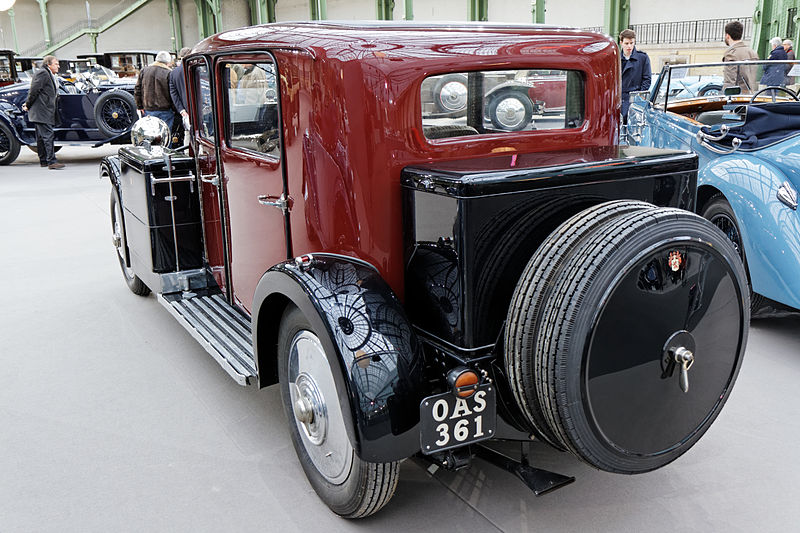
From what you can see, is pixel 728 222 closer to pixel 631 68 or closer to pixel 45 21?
pixel 631 68

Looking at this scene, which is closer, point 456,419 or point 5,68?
point 456,419

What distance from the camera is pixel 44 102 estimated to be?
1121 centimetres

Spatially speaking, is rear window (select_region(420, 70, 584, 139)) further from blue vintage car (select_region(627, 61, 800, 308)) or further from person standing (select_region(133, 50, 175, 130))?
person standing (select_region(133, 50, 175, 130))

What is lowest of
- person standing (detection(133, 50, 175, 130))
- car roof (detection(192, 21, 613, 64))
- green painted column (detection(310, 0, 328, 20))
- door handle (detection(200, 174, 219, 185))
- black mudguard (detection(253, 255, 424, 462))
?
black mudguard (detection(253, 255, 424, 462))

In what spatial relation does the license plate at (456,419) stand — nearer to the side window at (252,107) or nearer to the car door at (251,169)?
the car door at (251,169)

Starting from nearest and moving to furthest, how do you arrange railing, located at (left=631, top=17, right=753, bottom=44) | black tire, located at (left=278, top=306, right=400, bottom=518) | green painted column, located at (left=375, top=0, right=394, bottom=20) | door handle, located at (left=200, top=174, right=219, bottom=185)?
black tire, located at (left=278, top=306, right=400, bottom=518) → door handle, located at (left=200, top=174, right=219, bottom=185) → railing, located at (left=631, top=17, right=753, bottom=44) → green painted column, located at (left=375, top=0, right=394, bottom=20)

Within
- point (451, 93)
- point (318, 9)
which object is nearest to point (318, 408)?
point (451, 93)

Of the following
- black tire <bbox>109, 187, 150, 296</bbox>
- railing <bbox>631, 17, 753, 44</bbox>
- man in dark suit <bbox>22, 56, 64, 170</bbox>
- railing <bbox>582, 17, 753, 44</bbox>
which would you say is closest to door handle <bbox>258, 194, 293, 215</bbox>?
black tire <bbox>109, 187, 150, 296</bbox>

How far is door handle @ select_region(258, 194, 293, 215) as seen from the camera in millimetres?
2801

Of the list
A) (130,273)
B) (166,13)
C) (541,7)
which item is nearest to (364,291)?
(130,273)

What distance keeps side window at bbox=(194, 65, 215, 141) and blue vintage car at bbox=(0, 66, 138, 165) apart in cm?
913

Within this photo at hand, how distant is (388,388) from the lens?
2115 mm

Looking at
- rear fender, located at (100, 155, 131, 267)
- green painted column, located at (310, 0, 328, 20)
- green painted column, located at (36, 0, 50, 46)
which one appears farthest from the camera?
green painted column, located at (36, 0, 50, 46)

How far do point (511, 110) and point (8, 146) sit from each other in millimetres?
12311
